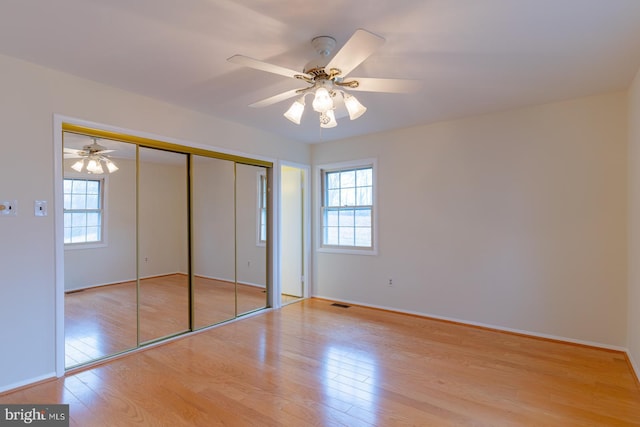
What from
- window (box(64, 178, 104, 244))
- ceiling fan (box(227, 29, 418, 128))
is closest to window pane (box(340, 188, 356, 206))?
ceiling fan (box(227, 29, 418, 128))

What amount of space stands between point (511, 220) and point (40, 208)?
4.35 meters

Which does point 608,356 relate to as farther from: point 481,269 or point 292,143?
point 292,143

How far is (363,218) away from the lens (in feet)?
15.9

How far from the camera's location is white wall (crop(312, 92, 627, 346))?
3.20 m

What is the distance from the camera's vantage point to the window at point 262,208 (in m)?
4.57

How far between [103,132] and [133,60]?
827 mm

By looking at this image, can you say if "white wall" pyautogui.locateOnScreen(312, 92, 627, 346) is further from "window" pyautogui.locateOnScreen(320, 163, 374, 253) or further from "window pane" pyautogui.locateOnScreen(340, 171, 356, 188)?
"window pane" pyautogui.locateOnScreen(340, 171, 356, 188)

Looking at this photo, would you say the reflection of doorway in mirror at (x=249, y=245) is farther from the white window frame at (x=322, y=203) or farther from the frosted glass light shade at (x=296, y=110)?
the frosted glass light shade at (x=296, y=110)

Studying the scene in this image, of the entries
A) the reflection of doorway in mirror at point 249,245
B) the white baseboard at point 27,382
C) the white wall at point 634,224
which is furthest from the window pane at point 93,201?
the white wall at point 634,224

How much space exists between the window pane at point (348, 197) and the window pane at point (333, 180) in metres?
0.17

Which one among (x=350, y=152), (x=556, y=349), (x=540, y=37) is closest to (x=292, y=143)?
(x=350, y=152)

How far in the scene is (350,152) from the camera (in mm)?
4898

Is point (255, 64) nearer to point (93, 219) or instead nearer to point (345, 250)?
point (93, 219)

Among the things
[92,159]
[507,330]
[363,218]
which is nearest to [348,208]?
[363,218]
